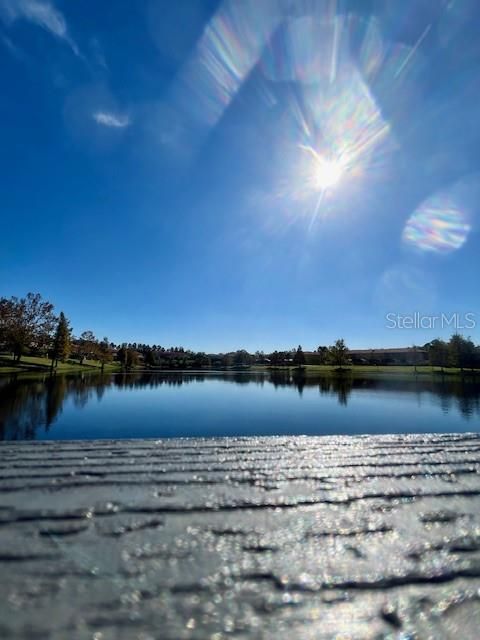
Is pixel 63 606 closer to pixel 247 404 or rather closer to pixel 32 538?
pixel 32 538

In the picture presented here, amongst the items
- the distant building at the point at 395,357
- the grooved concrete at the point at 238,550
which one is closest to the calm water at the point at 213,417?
the grooved concrete at the point at 238,550

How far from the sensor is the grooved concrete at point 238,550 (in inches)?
56.4

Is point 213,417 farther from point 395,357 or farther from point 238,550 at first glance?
point 395,357

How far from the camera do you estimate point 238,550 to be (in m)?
2.00

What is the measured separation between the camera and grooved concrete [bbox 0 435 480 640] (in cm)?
143

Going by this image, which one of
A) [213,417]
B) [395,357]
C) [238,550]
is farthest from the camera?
[395,357]

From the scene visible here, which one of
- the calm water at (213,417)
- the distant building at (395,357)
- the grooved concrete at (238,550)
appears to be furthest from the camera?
the distant building at (395,357)

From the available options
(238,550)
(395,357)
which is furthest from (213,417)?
(395,357)

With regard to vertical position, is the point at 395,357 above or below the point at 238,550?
above

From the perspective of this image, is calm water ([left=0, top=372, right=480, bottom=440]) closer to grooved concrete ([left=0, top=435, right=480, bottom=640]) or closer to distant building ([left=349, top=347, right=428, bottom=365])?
grooved concrete ([left=0, top=435, right=480, bottom=640])

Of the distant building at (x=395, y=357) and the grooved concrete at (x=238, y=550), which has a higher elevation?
the distant building at (x=395, y=357)

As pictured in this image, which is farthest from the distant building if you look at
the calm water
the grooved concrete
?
the grooved concrete

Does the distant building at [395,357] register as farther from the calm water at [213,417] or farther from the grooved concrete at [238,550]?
the grooved concrete at [238,550]

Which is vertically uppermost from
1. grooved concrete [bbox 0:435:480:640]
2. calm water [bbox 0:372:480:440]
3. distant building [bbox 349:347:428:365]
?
distant building [bbox 349:347:428:365]
